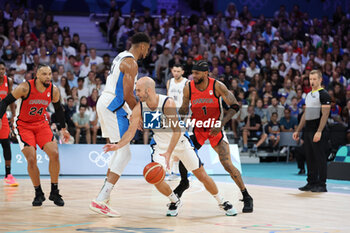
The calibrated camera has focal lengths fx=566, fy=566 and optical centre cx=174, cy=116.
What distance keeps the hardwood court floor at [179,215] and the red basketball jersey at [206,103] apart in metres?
1.28

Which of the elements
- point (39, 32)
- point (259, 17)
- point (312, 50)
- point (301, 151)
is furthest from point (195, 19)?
point (301, 151)

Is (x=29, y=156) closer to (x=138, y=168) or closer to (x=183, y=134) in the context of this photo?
(x=183, y=134)

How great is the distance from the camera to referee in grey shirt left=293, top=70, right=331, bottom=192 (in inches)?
388

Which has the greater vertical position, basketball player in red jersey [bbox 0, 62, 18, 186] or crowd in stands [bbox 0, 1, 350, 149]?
crowd in stands [bbox 0, 1, 350, 149]

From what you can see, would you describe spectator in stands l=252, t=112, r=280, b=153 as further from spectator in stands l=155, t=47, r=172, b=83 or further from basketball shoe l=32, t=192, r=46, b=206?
basketball shoe l=32, t=192, r=46, b=206

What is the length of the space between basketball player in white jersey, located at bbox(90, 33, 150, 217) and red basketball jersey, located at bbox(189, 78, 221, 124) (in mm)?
1183

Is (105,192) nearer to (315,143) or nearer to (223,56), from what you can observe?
(315,143)

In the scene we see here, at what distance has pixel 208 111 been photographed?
7812 millimetres

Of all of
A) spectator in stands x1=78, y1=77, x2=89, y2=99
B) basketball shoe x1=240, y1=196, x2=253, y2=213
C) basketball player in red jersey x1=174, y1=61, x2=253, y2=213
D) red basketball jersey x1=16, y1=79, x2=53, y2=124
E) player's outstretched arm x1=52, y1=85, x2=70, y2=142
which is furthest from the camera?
spectator in stands x1=78, y1=77, x2=89, y2=99

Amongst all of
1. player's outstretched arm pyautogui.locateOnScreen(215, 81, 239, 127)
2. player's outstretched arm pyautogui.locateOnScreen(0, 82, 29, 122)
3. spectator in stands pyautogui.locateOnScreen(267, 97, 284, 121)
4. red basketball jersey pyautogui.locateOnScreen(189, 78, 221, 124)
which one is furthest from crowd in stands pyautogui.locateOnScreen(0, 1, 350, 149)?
player's outstretched arm pyautogui.locateOnScreen(215, 81, 239, 127)

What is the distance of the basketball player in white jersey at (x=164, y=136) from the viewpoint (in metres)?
6.51

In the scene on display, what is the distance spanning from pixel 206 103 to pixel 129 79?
1402mm

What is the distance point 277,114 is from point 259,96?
109cm

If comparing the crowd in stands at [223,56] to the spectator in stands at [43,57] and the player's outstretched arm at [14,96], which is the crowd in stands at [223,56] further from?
the player's outstretched arm at [14,96]
